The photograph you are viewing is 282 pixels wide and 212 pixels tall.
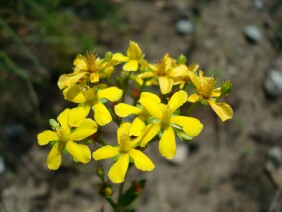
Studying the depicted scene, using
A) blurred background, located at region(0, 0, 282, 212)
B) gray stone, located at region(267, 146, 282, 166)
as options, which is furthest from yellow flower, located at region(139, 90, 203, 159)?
gray stone, located at region(267, 146, 282, 166)

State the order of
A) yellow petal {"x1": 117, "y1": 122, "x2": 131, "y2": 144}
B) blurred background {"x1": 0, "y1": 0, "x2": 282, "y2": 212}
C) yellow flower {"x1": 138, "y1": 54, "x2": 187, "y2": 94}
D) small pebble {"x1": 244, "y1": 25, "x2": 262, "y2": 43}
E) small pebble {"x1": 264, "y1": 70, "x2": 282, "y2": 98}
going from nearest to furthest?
1. yellow petal {"x1": 117, "y1": 122, "x2": 131, "y2": 144}
2. yellow flower {"x1": 138, "y1": 54, "x2": 187, "y2": 94}
3. blurred background {"x1": 0, "y1": 0, "x2": 282, "y2": 212}
4. small pebble {"x1": 264, "y1": 70, "x2": 282, "y2": 98}
5. small pebble {"x1": 244, "y1": 25, "x2": 262, "y2": 43}

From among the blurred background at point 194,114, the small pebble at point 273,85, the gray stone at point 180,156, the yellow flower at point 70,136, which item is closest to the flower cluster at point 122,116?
the yellow flower at point 70,136

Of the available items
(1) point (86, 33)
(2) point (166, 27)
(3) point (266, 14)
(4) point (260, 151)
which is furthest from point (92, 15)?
(4) point (260, 151)

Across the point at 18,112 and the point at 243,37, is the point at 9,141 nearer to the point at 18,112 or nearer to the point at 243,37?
the point at 18,112

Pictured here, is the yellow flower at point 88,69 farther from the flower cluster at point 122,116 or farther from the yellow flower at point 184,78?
the yellow flower at point 184,78

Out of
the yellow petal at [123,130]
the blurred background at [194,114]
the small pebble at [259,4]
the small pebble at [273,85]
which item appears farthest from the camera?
the small pebble at [259,4]

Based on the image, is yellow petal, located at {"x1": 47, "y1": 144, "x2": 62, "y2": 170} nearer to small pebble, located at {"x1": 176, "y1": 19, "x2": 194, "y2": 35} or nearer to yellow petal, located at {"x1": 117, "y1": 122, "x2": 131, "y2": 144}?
yellow petal, located at {"x1": 117, "y1": 122, "x2": 131, "y2": 144}
